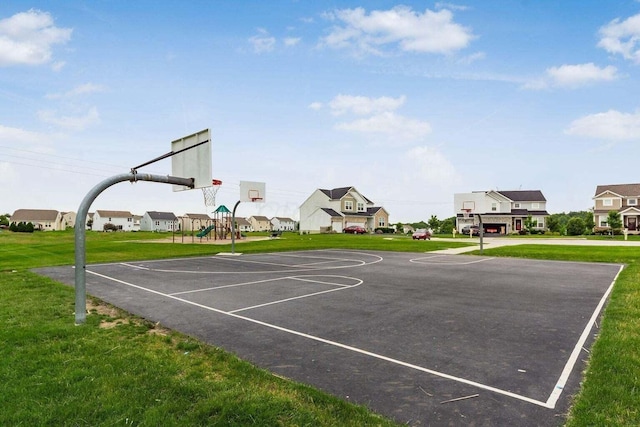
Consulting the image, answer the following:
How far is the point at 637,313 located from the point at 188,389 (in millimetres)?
8936

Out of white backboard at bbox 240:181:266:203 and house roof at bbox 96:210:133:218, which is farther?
house roof at bbox 96:210:133:218

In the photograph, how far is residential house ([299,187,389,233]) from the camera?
227 feet

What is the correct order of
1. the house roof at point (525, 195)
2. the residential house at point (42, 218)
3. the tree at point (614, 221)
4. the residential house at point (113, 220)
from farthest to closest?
the residential house at point (113, 220) < the residential house at point (42, 218) < the house roof at point (525, 195) < the tree at point (614, 221)

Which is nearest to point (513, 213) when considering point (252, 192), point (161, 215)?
point (252, 192)

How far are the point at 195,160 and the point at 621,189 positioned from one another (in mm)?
72885

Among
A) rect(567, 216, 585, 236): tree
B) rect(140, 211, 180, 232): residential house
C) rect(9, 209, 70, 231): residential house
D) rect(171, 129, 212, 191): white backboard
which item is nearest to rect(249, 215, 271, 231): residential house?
rect(140, 211, 180, 232): residential house

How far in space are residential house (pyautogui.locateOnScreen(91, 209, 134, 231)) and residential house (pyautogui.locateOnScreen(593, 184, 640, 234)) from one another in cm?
11515

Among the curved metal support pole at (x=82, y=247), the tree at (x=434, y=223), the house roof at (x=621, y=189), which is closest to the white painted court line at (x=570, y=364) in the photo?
the curved metal support pole at (x=82, y=247)

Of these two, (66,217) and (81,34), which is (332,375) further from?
(66,217)

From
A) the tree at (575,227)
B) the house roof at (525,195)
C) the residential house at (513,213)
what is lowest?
the tree at (575,227)

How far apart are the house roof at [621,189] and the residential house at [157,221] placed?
325 ft

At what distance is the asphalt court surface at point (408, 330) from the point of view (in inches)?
172

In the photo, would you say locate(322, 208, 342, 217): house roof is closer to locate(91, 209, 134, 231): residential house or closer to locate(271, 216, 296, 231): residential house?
locate(271, 216, 296, 231): residential house

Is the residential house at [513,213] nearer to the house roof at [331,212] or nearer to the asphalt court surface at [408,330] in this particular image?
the house roof at [331,212]
